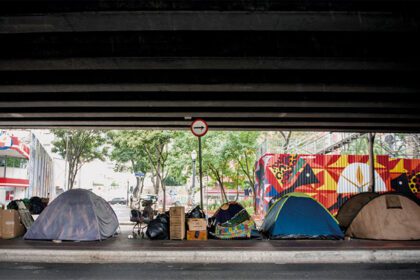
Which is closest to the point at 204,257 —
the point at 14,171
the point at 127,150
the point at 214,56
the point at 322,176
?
the point at 214,56

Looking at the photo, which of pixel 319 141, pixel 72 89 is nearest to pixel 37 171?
pixel 319 141

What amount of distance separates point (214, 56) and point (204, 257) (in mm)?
4661

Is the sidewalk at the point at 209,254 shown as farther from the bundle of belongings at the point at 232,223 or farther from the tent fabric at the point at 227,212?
the tent fabric at the point at 227,212

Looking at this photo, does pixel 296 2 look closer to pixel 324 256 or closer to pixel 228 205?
pixel 324 256

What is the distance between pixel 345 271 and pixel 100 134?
28.9m

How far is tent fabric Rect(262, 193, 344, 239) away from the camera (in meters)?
11.1

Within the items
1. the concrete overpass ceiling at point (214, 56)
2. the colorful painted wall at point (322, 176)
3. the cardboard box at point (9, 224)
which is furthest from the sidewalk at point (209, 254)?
the colorful painted wall at point (322, 176)

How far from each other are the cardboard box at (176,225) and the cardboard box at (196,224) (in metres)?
0.21

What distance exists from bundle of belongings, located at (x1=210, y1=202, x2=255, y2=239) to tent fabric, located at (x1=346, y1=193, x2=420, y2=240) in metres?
3.35

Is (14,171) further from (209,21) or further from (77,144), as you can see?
(209,21)

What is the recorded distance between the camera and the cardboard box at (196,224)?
441 inches

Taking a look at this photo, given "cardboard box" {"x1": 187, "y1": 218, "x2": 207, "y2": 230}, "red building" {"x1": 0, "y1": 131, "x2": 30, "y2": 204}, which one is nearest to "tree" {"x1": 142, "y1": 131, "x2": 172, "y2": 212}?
"red building" {"x1": 0, "y1": 131, "x2": 30, "y2": 204}

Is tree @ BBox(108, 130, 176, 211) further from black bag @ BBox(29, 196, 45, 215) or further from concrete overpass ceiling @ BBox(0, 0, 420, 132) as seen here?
concrete overpass ceiling @ BBox(0, 0, 420, 132)

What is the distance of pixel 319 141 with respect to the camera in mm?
28984
